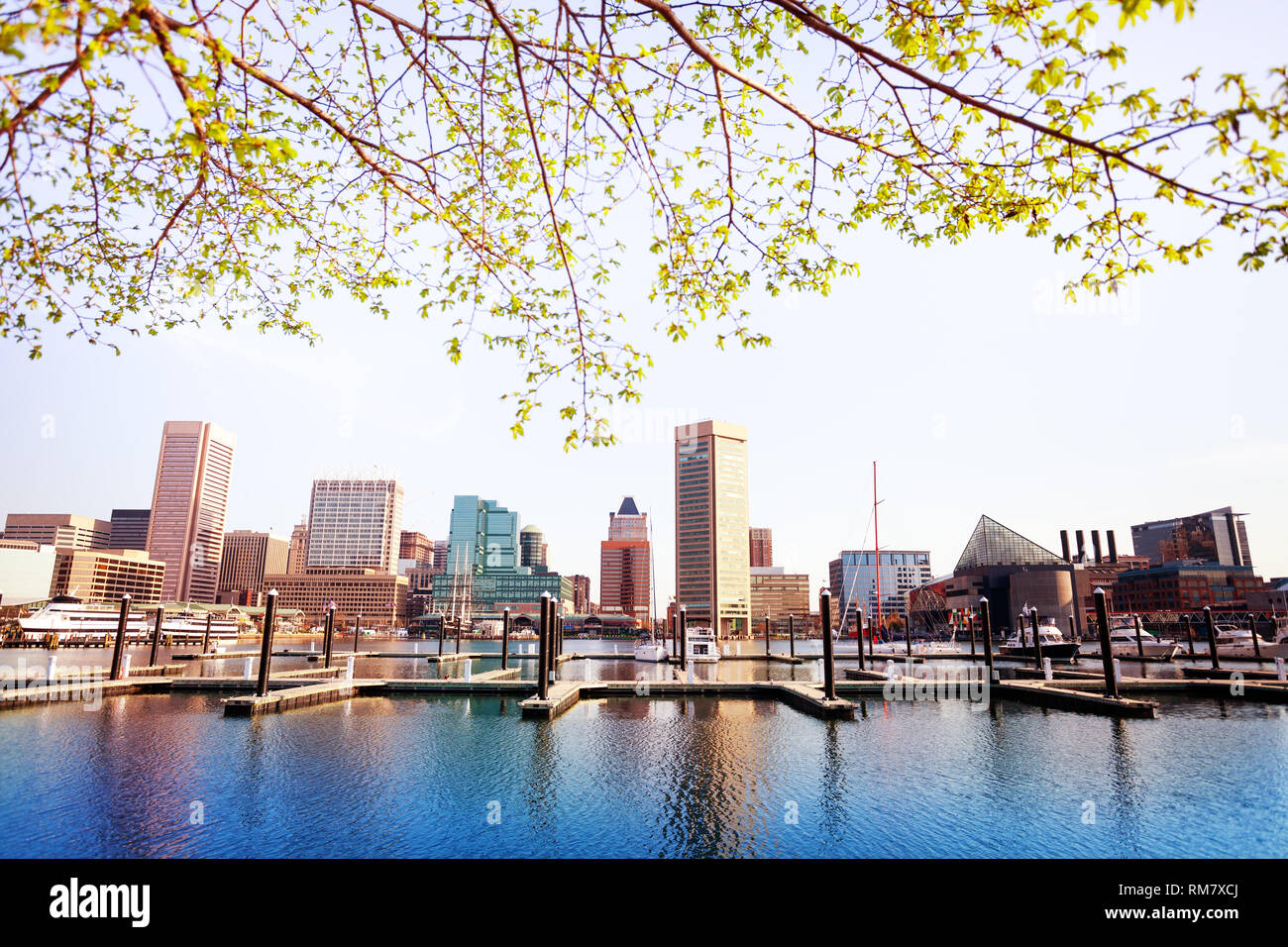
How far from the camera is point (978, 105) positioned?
534 cm

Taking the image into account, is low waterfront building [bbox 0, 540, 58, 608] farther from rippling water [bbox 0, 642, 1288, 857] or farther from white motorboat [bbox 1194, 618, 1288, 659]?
white motorboat [bbox 1194, 618, 1288, 659]

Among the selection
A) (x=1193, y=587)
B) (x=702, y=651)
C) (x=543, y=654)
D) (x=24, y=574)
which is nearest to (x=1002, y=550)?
(x=1193, y=587)

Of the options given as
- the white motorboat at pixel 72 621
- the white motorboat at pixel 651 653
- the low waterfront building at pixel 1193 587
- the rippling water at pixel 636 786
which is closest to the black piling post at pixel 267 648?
the rippling water at pixel 636 786

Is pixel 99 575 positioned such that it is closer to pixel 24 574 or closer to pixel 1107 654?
A: pixel 24 574

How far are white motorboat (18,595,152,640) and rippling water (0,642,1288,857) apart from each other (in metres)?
89.6

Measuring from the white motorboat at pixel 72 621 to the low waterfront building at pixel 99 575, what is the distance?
73.7 m

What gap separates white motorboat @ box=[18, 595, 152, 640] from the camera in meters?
89.8

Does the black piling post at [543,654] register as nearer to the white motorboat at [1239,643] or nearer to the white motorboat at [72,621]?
the white motorboat at [1239,643]

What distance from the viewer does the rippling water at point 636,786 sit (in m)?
10.3

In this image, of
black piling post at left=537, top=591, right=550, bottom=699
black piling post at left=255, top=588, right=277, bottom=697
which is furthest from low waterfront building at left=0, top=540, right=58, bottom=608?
black piling post at left=537, top=591, right=550, bottom=699

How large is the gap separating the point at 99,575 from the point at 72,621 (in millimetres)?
99022

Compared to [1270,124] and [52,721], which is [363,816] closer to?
[1270,124]
